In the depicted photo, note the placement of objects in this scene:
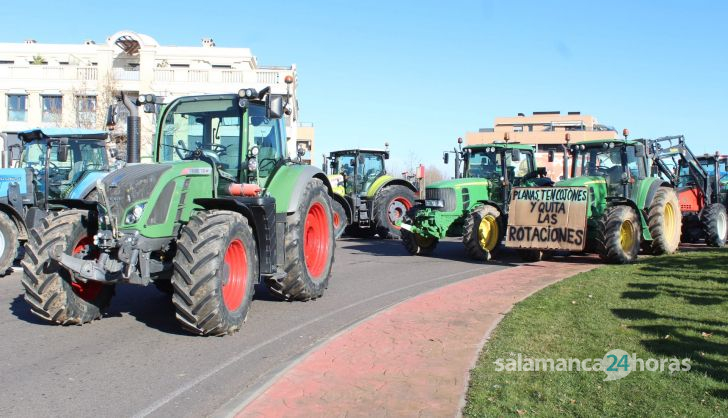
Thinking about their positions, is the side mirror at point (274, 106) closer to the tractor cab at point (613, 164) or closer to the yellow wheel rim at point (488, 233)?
the yellow wheel rim at point (488, 233)

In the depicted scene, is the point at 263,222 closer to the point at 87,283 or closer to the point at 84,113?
the point at 87,283

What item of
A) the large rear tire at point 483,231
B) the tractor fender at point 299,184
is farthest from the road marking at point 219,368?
the large rear tire at point 483,231

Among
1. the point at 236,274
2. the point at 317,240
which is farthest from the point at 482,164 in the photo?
the point at 236,274

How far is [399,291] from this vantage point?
34.6 feet

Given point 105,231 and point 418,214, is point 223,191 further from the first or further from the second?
point 418,214

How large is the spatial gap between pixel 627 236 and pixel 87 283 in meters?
10.7

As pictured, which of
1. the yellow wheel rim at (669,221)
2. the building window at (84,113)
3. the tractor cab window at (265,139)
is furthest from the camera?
the building window at (84,113)

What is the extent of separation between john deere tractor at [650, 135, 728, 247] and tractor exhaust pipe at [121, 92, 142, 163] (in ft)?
41.8

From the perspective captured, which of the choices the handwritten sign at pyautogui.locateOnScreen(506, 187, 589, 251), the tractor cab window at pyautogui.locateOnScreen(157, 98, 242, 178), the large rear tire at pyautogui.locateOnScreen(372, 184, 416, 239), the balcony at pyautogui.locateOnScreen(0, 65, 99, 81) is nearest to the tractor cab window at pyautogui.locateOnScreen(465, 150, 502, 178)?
the handwritten sign at pyautogui.locateOnScreen(506, 187, 589, 251)

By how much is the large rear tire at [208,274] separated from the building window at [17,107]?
35.6 metres

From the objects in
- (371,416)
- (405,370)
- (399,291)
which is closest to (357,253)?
(399,291)

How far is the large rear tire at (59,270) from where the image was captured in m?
6.89

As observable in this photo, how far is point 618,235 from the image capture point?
13.2 m

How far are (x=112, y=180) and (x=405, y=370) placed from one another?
144 inches
